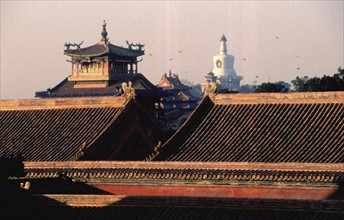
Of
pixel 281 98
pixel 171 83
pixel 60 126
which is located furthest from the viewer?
pixel 171 83

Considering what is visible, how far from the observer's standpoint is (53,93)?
8119 centimetres

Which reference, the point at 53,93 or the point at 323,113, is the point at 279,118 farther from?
the point at 53,93

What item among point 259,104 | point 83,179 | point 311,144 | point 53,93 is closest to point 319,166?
point 311,144

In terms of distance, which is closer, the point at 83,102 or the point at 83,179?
the point at 83,179

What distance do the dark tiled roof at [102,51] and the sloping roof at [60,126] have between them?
3770cm

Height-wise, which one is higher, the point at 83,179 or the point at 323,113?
the point at 323,113

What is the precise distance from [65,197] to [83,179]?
874 cm

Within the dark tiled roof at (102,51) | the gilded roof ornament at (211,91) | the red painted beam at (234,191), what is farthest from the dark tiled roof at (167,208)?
the dark tiled roof at (102,51)

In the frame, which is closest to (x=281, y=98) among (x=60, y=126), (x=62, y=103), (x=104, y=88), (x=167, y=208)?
(x=60, y=126)

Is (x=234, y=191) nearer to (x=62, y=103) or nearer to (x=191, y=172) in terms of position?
(x=191, y=172)

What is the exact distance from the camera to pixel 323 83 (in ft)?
261

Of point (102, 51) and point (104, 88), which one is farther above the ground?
point (102, 51)

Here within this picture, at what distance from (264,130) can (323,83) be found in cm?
4367

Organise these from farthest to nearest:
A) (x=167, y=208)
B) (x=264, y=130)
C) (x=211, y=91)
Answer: (x=211, y=91)
(x=264, y=130)
(x=167, y=208)
